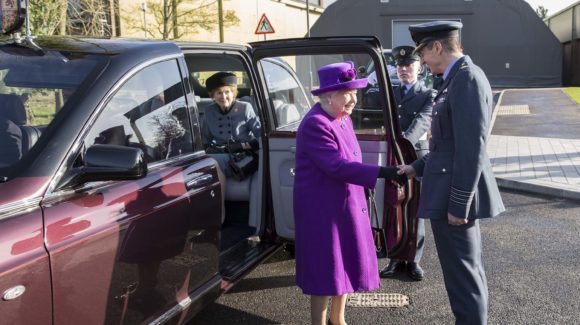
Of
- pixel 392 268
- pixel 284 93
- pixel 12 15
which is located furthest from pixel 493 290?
pixel 12 15

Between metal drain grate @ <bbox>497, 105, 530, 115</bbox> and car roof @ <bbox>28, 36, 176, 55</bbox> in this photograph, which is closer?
car roof @ <bbox>28, 36, 176, 55</bbox>

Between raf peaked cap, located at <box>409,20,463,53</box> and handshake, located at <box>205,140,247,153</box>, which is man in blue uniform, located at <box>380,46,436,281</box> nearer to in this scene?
handshake, located at <box>205,140,247,153</box>

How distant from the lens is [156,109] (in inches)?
116

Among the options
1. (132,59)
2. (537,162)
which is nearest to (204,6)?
(537,162)

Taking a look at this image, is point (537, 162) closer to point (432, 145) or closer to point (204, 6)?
point (432, 145)

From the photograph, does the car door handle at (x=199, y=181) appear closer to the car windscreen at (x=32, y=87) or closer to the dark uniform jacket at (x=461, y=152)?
the car windscreen at (x=32, y=87)

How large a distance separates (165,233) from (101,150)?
0.63 meters

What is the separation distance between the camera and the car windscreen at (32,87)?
7.86 feet

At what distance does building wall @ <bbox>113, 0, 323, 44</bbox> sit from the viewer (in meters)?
18.8

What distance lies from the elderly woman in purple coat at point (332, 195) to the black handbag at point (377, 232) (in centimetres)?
42

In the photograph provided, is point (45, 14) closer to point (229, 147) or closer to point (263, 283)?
point (229, 147)

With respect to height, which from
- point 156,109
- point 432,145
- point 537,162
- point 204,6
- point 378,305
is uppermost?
point 204,6

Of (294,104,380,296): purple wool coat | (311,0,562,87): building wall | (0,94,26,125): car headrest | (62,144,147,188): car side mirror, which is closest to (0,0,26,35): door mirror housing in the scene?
(0,94,26,125): car headrest

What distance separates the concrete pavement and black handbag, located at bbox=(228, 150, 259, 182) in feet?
14.8
